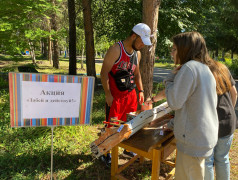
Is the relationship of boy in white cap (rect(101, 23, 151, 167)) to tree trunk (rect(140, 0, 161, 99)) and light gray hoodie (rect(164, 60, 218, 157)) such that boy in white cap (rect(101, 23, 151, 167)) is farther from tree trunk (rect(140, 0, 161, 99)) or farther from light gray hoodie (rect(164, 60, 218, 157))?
tree trunk (rect(140, 0, 161, 99))

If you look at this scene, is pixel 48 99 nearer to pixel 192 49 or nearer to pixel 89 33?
pixel 192 49

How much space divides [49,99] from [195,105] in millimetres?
1311

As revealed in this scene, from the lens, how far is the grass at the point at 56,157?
2.67 m

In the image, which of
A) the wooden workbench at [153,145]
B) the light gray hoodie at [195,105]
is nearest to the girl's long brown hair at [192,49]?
the light gray hoodie at [195,105]

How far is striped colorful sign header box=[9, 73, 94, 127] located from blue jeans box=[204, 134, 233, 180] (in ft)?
4.25

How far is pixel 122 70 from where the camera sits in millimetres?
2516

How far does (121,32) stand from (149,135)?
6575 millimetres

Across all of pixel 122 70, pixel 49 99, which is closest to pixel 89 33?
pixel 122 70

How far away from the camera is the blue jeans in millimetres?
1834

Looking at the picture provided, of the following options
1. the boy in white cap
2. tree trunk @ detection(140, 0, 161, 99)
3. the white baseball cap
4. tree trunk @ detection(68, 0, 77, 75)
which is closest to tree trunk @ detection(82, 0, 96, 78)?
tree trunk @ detection(68, 0, 77, 75)

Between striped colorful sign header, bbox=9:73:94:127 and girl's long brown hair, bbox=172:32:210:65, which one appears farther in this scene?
striped colorful sign header, bbox=9:73:94:127

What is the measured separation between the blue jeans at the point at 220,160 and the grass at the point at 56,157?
3.13ft

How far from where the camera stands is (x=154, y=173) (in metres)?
1.94

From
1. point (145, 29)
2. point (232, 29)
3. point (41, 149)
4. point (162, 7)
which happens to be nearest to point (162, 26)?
point (162, 7)
